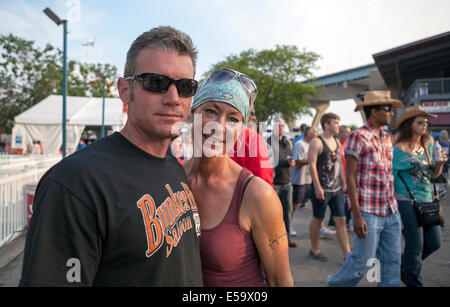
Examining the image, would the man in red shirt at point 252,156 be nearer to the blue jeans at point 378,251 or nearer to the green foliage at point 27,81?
the blue jeans at point 378,251

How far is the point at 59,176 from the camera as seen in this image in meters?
0.95

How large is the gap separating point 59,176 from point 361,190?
3.16 metres

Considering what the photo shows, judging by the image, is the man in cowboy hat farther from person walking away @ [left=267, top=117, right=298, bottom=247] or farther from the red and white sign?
the red and white sign

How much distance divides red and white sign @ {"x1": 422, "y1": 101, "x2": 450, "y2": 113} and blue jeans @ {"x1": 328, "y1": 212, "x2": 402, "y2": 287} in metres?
21.0

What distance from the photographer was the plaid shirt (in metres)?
3.17

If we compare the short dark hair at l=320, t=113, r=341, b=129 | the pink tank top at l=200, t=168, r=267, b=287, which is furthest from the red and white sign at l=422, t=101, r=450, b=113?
the pink tank top at l=200, t=168, r=267, b=287

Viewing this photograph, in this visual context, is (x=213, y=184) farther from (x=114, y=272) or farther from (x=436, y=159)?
(x=436, y=159)

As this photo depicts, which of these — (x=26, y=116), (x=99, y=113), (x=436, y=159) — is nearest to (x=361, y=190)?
(x=436, y=159)

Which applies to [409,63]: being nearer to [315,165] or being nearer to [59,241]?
[315,165]

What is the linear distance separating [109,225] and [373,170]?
305cm

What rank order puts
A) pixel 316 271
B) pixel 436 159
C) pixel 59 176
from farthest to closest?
pixel 316 271
pixel 436 159
pixel 59 176

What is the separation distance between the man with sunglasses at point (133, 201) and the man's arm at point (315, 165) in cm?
366

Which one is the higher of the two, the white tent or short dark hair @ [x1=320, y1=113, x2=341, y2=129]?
the white tent
